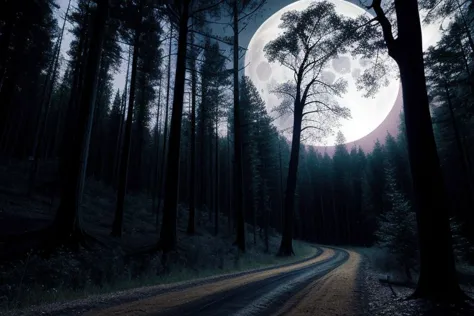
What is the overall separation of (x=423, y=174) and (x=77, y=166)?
31.3 ft

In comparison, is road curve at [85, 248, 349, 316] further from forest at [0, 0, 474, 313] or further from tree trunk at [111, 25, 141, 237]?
tree trunk at [111, 25, 141, 237]

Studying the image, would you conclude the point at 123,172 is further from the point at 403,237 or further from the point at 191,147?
the point at 403,237

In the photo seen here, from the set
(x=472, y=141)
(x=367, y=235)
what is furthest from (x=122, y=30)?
(x=367, y=235)

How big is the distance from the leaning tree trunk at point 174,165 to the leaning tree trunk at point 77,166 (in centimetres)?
287

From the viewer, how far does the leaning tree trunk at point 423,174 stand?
4.34 m

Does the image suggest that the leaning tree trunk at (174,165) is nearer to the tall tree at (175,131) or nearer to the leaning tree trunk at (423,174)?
the tall tree at (175,131)

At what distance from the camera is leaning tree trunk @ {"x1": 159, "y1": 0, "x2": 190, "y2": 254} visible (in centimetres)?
1026

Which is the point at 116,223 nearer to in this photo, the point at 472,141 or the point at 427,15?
the point at 427,15

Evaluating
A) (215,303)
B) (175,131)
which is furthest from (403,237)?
(175,131)

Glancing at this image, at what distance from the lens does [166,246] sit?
10078 mm

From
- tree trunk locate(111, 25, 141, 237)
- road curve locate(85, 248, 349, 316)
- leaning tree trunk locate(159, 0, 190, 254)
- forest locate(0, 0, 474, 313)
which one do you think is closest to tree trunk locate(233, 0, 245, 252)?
forest locate(0, 0, 474, 313)

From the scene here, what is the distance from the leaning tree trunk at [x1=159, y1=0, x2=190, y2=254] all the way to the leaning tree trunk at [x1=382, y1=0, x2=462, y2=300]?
8.05 metres

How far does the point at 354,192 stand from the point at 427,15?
155 feet

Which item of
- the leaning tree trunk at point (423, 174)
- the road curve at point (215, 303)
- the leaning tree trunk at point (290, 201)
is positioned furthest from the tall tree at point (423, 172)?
the leaning tree trunk at point (290, 201)
